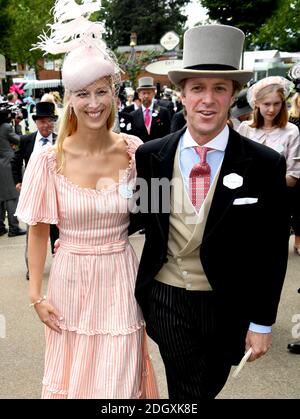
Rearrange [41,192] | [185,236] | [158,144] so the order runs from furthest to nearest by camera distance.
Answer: [41,192]
[158,144]
[185,236]

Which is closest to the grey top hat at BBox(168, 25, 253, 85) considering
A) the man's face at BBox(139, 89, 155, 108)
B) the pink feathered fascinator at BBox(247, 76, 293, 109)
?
the pink feathered fascinator at BBox(247, 76, 293, 109)

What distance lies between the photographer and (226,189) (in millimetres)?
2104

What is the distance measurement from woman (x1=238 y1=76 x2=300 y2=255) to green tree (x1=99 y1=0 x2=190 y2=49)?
2349 inches

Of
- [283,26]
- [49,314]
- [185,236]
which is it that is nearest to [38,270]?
[49,314]

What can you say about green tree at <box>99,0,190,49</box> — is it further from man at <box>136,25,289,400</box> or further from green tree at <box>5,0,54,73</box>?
man at <box>136,25,289,400</box>

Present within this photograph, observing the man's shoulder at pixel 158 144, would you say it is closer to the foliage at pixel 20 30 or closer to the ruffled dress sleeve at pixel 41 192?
the ruffled dress sleeve at pixel 41 192

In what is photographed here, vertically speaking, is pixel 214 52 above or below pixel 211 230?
above

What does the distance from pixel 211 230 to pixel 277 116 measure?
281 centimetres

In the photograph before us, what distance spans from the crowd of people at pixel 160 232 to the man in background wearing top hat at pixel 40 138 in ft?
9.64

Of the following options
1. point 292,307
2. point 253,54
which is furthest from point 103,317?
point 253,54

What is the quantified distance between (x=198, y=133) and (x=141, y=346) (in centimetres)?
108

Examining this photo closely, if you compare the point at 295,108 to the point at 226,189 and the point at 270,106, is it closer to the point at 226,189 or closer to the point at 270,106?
the point at 270,106

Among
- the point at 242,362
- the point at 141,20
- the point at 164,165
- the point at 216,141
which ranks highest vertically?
the point at 141,20
